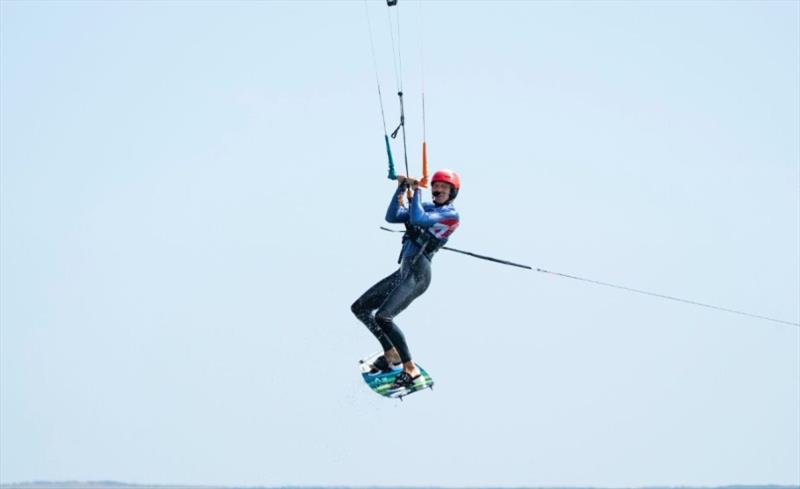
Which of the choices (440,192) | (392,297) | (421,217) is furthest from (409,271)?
(440,192)

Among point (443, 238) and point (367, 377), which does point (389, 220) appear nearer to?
point (443, 238)

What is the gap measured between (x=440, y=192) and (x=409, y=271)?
133 centimetres

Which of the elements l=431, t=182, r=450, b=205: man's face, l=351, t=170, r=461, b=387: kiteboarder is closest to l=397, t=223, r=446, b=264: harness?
l=351, t=170, r=461, b=387: kiteboarder

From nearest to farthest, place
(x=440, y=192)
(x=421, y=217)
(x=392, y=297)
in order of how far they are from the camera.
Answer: (x=421, y=217) < (x=440, y=192) < (x=392, y=297)

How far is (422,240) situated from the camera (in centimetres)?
1627

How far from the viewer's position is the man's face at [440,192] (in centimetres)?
1592

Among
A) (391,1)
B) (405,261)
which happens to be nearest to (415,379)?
(405,261)

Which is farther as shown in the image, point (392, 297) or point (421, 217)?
point (392, 297)

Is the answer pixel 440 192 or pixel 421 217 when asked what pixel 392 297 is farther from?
pixel 440 192

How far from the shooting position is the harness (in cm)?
1617

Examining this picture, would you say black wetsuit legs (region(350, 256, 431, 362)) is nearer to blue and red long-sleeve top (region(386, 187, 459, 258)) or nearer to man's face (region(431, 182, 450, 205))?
blue and red long-sleeve top (region(386, 187, 459, 258))

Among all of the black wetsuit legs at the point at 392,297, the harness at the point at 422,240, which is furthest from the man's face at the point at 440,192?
the black wetsuit legs at the point at 392,297

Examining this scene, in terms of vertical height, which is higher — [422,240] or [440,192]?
[440,192]

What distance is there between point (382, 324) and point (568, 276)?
299 cm
